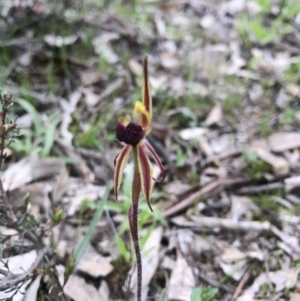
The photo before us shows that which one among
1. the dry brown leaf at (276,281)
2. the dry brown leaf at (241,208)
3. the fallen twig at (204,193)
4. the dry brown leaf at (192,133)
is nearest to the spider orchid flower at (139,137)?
the dry brown leaf at (276,281)

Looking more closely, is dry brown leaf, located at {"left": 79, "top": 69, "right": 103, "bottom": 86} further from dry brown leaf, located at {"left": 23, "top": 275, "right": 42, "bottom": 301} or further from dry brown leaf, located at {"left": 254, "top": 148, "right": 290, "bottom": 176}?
dry brown leaf, located at {"left": 23, "top": 275, "right": 42, "bottom": 301}

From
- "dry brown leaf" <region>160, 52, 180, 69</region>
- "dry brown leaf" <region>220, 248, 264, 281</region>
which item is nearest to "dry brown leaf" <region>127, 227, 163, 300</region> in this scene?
"dry brown leaf" <region>220, 248, 264, 281</region>

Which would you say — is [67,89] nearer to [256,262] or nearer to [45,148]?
[45,148]

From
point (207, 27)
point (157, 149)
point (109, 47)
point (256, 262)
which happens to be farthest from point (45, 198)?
point (207, 27)

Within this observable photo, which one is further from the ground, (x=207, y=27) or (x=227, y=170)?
(x=207, y=27)

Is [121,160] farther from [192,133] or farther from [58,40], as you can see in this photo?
[58,40]

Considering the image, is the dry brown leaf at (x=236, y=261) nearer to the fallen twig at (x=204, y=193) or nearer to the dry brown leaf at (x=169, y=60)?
the fallen twig at (x=204, y=193)
